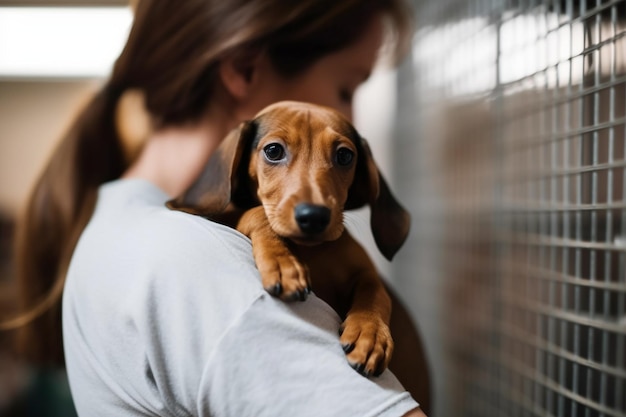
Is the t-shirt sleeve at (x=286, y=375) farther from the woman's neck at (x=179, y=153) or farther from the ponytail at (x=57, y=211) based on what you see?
the ponytail at (x=57, y=211)

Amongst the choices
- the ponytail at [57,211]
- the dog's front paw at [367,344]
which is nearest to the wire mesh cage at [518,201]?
the dog's front paw at [367,344]

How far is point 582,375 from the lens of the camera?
910mm

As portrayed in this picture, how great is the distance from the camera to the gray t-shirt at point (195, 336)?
0.52 m

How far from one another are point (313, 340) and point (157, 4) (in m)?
0.52

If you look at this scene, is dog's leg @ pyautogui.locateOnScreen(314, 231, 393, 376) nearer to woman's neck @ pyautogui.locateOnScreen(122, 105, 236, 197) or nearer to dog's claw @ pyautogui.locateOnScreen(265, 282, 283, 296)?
dog's claw @ pyautogui.locateOnScreen(265, 282, 283, 296)

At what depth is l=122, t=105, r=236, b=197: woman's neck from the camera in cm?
72

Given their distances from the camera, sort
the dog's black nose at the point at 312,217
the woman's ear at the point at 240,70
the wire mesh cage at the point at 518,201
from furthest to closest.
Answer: the wire mesh cage at the point at 518,201 < the woman's ear at the point at 240,70 < the dog's black nose at the point at 312,217

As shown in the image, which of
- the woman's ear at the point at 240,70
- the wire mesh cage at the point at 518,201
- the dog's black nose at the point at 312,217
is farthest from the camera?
the wire mesh cage at the point at 518,201

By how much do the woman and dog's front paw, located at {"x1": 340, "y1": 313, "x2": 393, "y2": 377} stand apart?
0.01 meters

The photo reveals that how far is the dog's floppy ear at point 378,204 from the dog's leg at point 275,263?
9 cm

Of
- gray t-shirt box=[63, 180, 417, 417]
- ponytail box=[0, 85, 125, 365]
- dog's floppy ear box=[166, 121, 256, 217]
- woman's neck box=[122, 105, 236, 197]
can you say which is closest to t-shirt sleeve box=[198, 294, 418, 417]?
gray t-shirt box=[63, 180, 417, 417]

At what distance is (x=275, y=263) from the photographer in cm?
52

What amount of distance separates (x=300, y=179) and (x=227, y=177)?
9 centimetres

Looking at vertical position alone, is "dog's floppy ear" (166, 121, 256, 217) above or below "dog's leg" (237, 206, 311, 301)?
above
